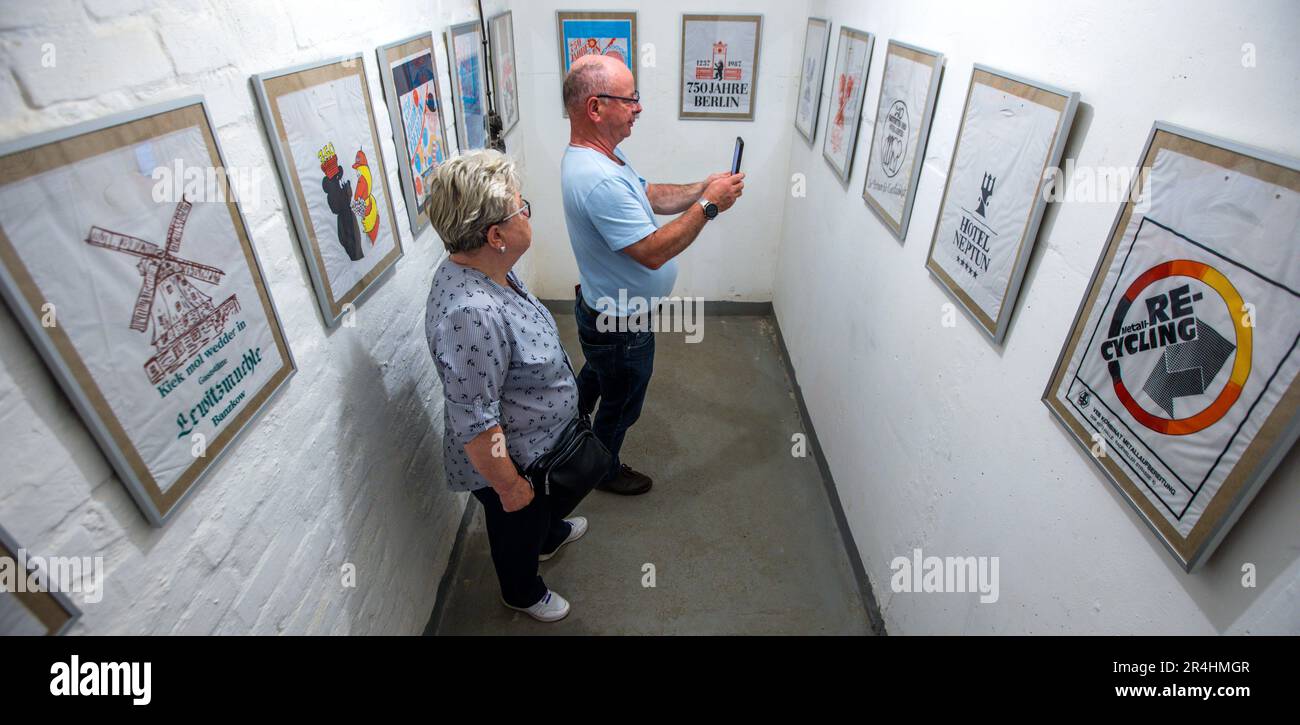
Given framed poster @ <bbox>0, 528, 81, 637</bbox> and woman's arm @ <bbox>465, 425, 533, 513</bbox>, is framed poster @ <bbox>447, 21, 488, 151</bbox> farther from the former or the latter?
framed poster @ <bbox>0, 528, 81, 637</bbox>

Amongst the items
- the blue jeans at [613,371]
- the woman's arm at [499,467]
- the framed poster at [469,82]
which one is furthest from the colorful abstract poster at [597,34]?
the woman's arm at [499,467]

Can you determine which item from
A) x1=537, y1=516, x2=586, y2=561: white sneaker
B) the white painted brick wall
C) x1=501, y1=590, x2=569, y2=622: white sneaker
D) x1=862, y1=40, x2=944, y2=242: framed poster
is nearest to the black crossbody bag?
the white painted brick wall

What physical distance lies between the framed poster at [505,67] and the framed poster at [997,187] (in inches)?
87.6

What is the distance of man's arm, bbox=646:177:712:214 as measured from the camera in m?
2.41

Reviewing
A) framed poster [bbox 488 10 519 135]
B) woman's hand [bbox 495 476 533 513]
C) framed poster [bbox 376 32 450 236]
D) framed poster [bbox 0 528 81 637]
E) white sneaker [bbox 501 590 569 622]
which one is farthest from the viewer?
framed poster [bbox 488 10 519 135]

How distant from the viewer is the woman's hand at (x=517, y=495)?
5.22 feet

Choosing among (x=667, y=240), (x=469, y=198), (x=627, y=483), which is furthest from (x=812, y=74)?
(x=469, y=198)

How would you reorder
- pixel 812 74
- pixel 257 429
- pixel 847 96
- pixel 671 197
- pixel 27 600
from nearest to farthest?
pixel 27 600 < pixel 257 429 < pixel 671 197 < pixel 847 96 < pixel 812 74

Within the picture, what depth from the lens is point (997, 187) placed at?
140cm

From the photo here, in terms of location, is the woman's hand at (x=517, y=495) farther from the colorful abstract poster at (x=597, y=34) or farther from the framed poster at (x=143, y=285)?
the colorful abstract poster at (x=597, y=34)

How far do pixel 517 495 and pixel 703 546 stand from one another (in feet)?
3.55

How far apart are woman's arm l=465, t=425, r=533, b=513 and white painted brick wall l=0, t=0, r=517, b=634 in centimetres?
34

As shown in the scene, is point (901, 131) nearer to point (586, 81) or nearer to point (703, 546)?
point (586, 81)
